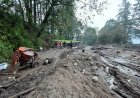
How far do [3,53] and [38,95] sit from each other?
8.16 meters

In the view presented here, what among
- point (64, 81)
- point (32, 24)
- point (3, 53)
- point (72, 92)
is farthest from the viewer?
point (32, 24)

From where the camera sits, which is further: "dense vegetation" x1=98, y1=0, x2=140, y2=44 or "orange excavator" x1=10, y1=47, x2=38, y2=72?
"dense vegetation" x1=98, y1=0, x2=140, y2=44

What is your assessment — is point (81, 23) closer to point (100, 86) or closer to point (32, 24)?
point (32, 24)

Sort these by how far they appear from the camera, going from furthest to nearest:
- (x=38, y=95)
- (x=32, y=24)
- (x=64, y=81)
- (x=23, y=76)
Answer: (x=32, y=24) < (x=23, y=76) < (x=64, y=81) < (x=38, y=95)

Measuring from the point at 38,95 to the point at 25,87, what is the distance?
1319 millimetres

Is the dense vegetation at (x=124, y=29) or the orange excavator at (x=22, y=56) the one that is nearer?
the orange excavator at (x=22, y=56)

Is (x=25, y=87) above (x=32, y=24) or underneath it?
underneath

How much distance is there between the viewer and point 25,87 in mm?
9070

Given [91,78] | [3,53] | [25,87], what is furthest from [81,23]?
[25,87]

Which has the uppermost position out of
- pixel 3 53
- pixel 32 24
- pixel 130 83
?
pixel 32 24

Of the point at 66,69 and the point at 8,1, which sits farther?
the point at 8,1

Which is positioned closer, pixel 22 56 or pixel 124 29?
pixel 22 56

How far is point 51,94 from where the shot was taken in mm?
8102

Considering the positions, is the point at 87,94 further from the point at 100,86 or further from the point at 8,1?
the point at 8,1
